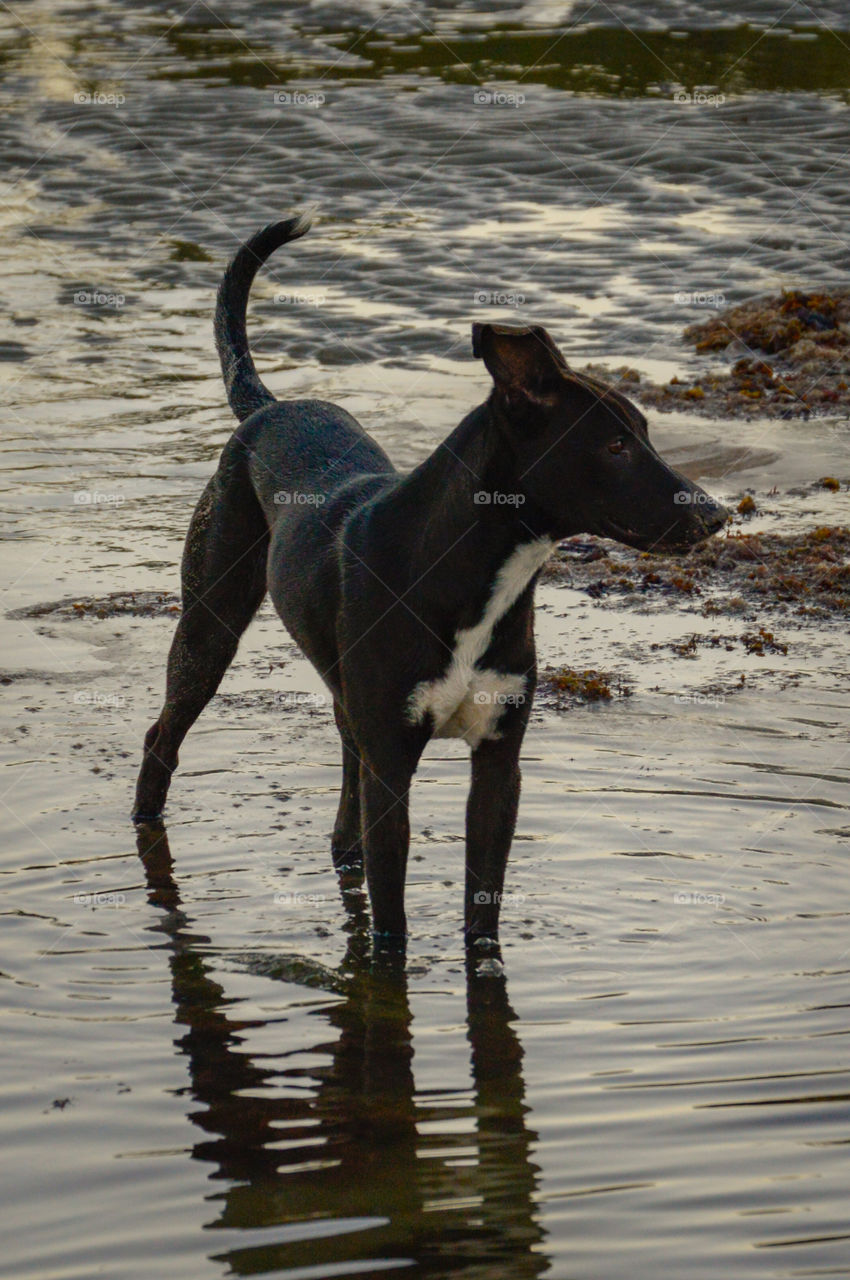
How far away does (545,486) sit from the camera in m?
4.82

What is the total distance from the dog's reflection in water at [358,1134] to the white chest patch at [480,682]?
775mm

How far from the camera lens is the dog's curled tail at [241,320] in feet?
21.6

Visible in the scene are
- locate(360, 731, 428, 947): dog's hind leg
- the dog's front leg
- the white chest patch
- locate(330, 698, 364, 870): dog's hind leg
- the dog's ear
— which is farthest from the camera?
locate(330, 698, 364, 870): dog's hind leg

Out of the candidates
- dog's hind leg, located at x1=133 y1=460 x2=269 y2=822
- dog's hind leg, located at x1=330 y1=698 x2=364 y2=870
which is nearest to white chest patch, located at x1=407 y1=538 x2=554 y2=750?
dog's hind leg, located at x1=330 y1=698 x2=364 y2=870

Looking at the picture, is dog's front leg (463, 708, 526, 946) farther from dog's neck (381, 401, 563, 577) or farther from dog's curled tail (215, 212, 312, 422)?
dog's curled tail (215, 212, 312, 422)

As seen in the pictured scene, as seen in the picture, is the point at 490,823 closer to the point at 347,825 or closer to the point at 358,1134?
the point at 347,825

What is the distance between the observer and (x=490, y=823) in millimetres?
5398

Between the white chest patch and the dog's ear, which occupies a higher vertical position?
the dog's ear

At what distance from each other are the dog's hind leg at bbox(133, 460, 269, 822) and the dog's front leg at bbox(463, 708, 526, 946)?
4.45 feet

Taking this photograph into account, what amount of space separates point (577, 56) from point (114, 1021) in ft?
54.2

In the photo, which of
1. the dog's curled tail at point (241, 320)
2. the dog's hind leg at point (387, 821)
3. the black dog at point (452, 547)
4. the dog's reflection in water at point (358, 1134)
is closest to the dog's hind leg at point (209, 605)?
the black dog at point (452, 547)

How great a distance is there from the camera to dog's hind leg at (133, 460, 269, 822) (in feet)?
20.6

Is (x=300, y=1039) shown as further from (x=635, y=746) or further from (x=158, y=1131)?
(x=635, y=746)

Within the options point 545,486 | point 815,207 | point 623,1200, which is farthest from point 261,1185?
point 815,207
